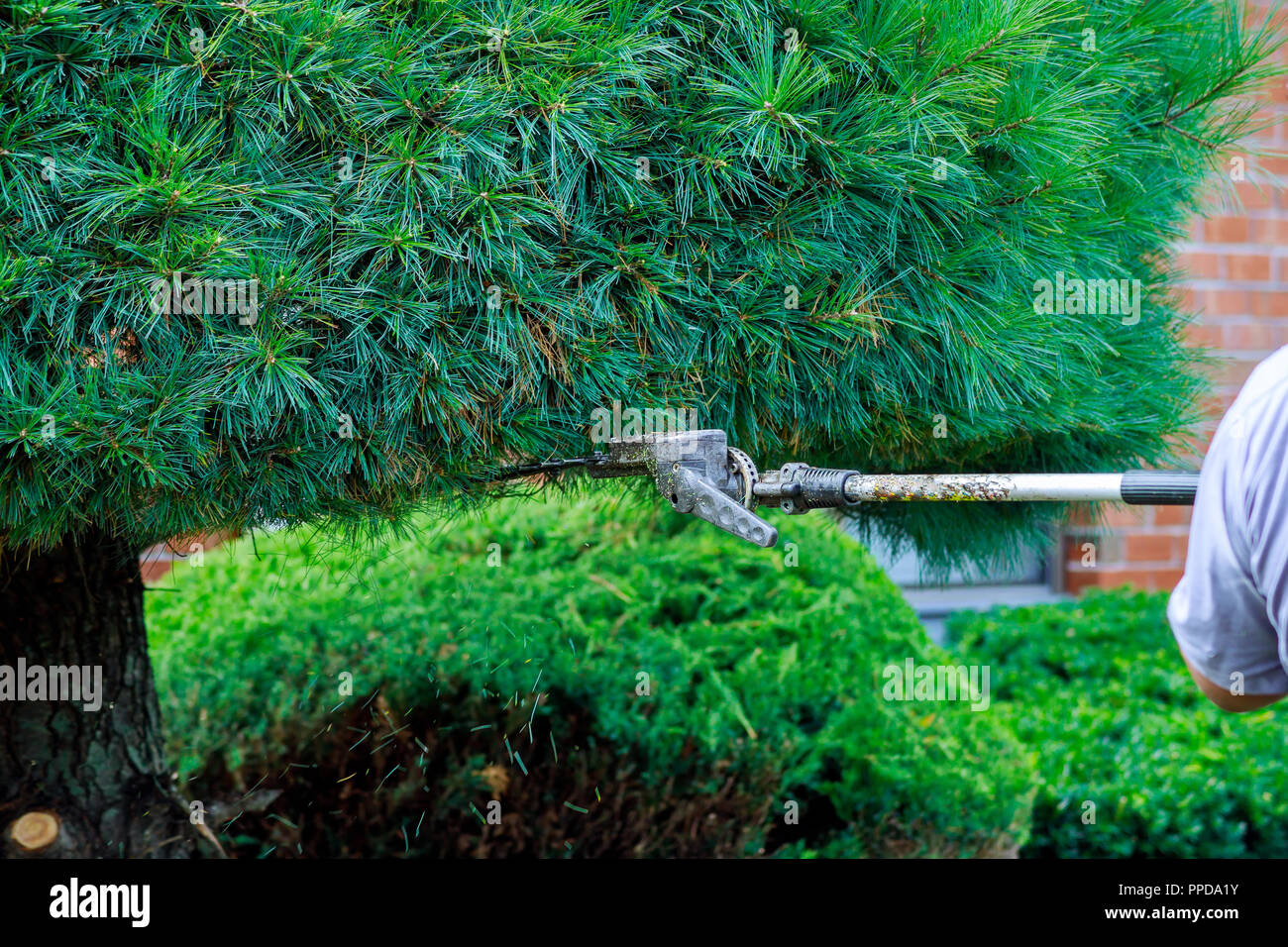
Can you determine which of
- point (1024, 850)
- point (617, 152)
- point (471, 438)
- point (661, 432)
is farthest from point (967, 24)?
point (1024, 850)

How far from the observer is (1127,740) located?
2.70m

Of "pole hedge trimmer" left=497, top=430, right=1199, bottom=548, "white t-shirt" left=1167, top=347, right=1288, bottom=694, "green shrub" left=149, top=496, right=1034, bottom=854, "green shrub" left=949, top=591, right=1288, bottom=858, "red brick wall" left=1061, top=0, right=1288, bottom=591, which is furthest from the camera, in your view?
"red brick wall" left=1061, top=0, right=1288, bottom=591

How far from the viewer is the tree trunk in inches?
69.6

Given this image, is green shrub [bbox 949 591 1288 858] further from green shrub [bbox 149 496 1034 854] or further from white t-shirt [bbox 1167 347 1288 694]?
white t-shirt [bbox 1167 347 1288 694]

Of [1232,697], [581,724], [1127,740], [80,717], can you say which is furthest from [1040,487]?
[1127,740]

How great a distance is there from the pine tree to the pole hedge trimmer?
66mm

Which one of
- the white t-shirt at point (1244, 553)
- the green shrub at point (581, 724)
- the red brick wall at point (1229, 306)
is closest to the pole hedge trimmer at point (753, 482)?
the white t-shirt at point (1244, 553)

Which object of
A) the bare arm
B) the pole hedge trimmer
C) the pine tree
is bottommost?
the bare arm

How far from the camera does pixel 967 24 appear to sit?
131 cm

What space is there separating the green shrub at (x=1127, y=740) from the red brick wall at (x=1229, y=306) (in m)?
0.40

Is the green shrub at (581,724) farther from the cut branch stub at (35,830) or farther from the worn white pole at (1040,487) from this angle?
the worn white pole at (1040,487)

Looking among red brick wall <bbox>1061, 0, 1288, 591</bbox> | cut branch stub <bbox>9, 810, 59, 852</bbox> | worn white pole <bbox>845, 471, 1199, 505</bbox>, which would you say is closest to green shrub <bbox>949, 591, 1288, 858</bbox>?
red brick wall <bbox>1061, 0, 1288, 591</bbox>

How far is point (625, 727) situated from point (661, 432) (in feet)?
3.64

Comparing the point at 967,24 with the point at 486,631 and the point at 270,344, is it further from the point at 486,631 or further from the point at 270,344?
the point at 486,631
